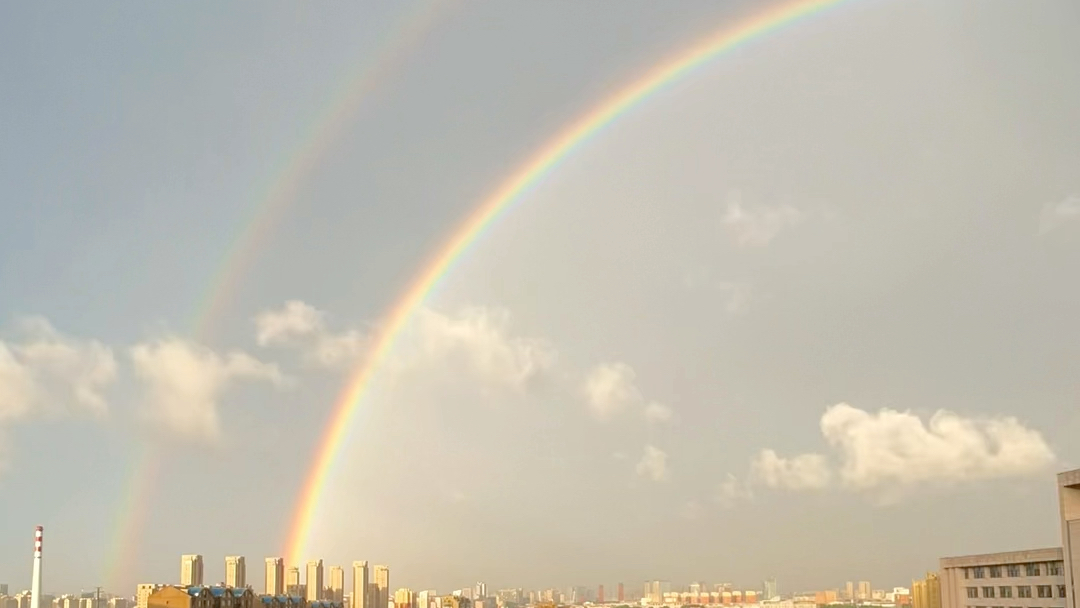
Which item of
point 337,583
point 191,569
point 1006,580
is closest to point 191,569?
point 191,569

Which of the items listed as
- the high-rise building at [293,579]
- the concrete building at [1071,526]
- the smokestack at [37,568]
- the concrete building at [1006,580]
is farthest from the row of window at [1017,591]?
the high-rise building at [293,579]

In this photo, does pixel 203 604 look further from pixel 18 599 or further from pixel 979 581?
pixel 18 599

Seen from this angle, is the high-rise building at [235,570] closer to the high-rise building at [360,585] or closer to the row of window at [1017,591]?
the high-rise building at [360,585]

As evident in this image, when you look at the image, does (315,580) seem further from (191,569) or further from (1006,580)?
(1006,580)

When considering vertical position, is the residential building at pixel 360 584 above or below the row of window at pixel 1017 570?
below

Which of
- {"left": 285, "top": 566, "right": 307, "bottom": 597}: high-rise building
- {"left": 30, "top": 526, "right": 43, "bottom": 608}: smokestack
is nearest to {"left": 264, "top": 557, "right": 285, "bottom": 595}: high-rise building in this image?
{"left": 285, "top": 566, "right": 307, "bottom": 597}: high-rise building

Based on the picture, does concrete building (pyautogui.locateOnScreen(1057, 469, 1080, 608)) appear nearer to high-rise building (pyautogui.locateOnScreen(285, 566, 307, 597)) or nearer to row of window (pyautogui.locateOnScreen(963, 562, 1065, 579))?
row of window (pyautogui.locateOnScreen(963, 562, 1065, 579))

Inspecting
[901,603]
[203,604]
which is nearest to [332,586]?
[203,604]
